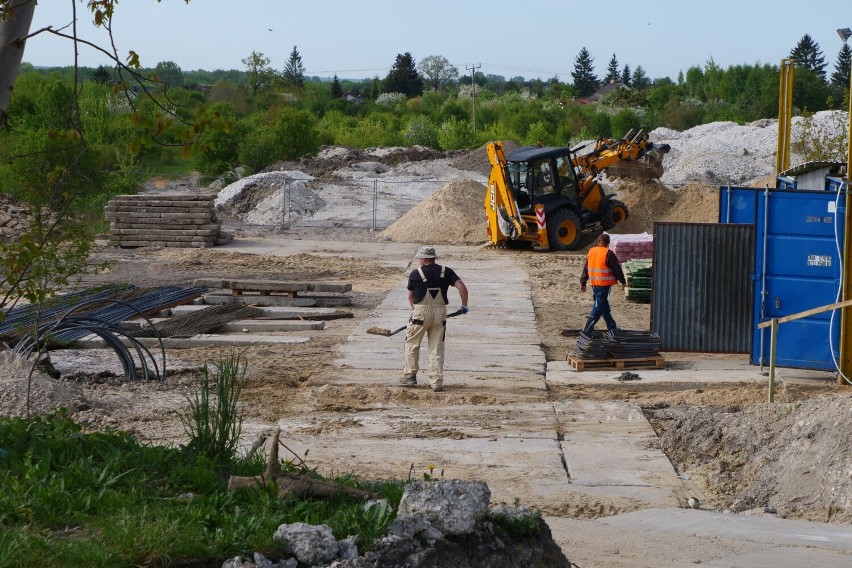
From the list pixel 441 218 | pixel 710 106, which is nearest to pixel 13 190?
pixel 441 218

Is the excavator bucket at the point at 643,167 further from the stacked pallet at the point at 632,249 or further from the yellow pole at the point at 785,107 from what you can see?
the yellow pole at the point at 785,107

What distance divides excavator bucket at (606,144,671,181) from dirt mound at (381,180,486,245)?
4.33 meters

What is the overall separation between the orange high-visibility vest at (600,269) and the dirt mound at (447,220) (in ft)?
56.0

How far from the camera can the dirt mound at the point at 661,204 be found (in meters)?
31.6

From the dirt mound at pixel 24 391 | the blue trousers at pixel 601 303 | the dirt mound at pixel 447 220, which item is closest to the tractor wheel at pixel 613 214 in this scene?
the dirt mound at pixel 447 220

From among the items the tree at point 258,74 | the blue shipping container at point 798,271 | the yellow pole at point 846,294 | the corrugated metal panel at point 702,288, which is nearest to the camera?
the yellow pole at point 846,294

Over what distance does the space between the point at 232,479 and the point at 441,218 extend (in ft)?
91.1

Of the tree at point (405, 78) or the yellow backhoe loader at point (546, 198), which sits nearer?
the yellow backhoe loader at point (546, 198)

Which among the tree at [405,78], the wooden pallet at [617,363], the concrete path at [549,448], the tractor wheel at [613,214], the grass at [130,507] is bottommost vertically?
the concrete path at [549,448]

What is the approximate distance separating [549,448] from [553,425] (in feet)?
3.10

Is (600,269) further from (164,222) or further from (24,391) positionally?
(164,222)

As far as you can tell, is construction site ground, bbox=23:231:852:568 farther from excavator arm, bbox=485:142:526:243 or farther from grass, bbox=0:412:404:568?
excavator arm, bbox=485:142:526:243

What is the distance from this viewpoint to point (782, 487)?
9.04 meters

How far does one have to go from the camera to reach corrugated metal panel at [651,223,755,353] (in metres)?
14.2
